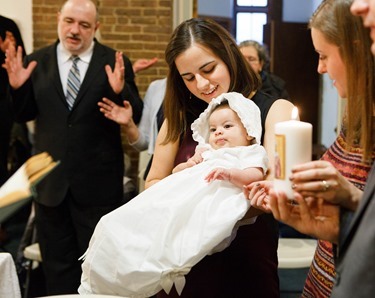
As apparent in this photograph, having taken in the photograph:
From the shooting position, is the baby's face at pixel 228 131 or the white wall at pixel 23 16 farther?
the white wall at pixel 23 16

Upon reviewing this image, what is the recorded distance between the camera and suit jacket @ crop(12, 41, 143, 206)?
3.59 m

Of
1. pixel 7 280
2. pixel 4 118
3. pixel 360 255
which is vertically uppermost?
pixel 360 255

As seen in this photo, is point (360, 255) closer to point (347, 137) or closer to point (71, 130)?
point (347, 137)

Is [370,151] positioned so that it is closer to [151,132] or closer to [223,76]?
[223,76]

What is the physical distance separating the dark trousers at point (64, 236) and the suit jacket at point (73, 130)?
59mm

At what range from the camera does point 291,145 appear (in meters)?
1.17

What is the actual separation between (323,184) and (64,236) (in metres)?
2.66

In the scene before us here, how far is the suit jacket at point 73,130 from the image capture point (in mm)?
3588

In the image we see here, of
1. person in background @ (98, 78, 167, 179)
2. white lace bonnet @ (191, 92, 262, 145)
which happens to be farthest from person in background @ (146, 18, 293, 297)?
person in background @ (98, 78, 167, 179)

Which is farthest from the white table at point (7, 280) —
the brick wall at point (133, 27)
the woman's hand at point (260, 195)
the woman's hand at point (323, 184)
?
the brick wall at point (133, 27)

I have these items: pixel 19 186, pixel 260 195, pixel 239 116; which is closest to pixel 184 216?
pixel 260 195

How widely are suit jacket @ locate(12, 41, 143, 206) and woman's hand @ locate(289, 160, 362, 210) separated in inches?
98.1

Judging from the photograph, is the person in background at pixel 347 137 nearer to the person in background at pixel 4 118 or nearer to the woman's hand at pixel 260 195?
the woman's hand at pixel 260 195

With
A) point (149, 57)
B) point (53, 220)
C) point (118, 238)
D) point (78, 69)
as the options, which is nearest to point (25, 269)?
point (53, 220)
